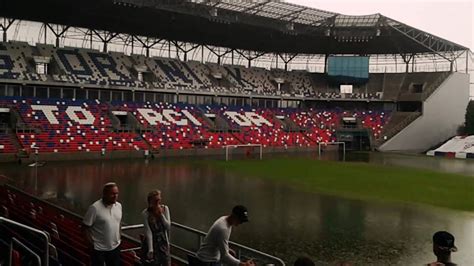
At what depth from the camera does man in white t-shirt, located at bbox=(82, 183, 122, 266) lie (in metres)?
6.32

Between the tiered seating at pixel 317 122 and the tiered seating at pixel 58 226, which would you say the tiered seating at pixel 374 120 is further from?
the tiered seating at pixel 58 226

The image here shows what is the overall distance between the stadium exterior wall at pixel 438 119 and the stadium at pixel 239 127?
11.0 inches

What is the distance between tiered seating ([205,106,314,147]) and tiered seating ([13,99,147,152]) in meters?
14.6

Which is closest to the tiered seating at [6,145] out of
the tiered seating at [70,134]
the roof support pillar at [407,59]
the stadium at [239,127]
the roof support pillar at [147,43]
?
the stadium at [239,127]

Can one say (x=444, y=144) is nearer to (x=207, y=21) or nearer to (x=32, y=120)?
(x=207, y=21)

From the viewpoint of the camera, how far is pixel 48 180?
27875 mm

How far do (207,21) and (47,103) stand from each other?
22.1 m

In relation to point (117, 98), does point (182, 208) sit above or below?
below

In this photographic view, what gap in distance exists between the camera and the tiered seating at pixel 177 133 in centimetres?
5059

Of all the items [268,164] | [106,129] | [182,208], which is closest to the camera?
[182,208]

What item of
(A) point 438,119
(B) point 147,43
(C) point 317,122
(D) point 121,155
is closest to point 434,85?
(A) point 438,119

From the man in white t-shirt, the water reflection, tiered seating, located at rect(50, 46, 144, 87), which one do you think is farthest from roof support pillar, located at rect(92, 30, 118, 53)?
the man in white t-shirt

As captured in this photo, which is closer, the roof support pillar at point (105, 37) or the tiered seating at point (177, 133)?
the tiered seating at point (177, 133)

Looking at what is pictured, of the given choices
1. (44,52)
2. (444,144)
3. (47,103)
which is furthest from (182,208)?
(444,144)
